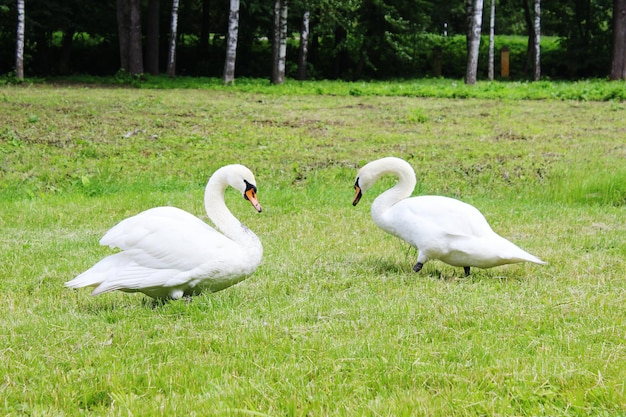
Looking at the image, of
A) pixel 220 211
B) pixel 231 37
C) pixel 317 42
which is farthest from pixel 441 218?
pixel 317 42

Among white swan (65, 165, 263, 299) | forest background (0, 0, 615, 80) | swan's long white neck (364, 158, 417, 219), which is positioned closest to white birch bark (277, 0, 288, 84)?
forest background (0, 0, 615, 80)

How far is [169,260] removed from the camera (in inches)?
217

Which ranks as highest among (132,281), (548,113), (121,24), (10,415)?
(121,24)

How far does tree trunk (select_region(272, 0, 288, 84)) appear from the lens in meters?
28.2

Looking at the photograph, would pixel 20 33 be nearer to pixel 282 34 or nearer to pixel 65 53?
pixel 282 34

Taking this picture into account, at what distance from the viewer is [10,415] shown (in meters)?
3.78

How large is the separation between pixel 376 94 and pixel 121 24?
12.4 meters

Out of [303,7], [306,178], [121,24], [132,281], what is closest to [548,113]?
[306,178]

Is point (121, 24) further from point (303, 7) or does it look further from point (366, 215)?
point (366, 215)

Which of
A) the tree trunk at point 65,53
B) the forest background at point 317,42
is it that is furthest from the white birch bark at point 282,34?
the tree trunk at point 65,53

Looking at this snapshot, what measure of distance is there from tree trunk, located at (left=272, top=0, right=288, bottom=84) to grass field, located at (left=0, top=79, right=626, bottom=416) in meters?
13.3

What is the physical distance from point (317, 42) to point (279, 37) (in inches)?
537

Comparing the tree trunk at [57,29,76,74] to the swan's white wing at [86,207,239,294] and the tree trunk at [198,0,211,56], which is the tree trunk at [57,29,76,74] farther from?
the swan's white wing at [86,207,239,294]

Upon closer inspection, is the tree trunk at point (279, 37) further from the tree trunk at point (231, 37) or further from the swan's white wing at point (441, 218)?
the swan's white wing at point (441, 218)
